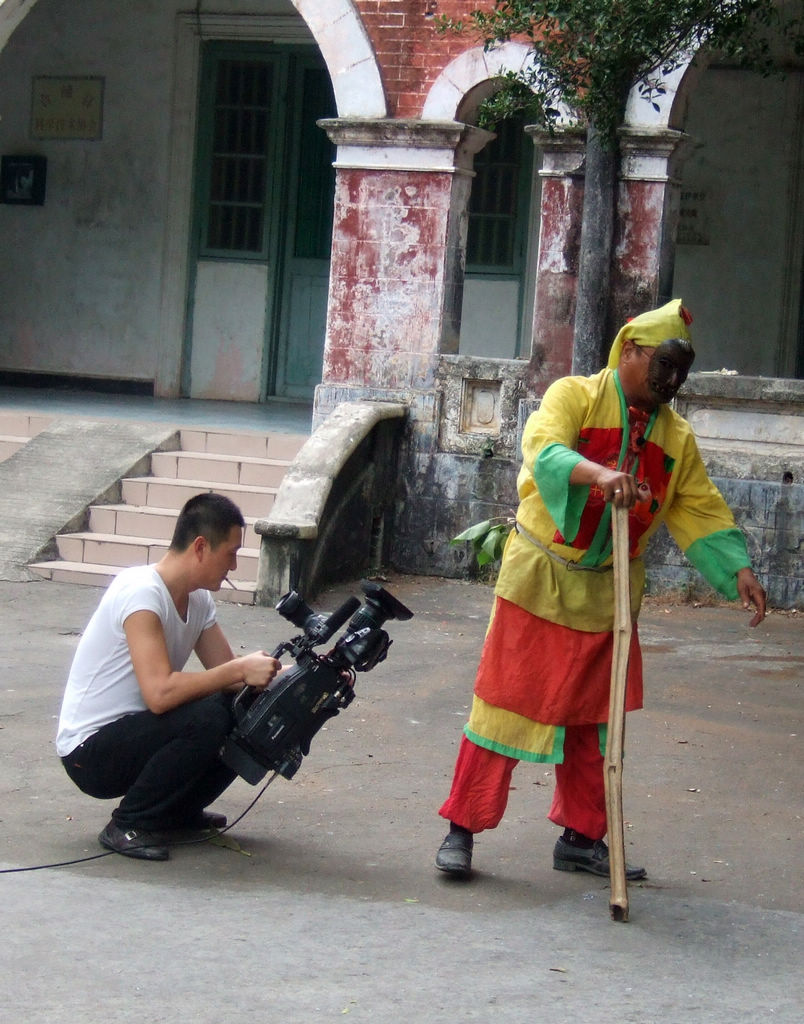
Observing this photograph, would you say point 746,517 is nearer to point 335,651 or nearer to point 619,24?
point 619,24

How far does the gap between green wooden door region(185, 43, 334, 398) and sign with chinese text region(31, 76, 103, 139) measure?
107 cm

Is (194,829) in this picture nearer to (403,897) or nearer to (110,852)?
(110,852)

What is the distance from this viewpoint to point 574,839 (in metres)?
4.96

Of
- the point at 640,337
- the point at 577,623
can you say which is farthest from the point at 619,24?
the point at 577,623

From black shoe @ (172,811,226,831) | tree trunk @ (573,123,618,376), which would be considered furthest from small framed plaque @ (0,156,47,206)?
black shoe @ (172,811,226,831)

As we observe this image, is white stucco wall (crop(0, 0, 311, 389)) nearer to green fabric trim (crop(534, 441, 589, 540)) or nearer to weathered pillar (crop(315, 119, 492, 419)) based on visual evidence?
weathered pillar (crop(315, 119, 492, 419))

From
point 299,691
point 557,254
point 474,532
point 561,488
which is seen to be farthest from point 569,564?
point 557,254

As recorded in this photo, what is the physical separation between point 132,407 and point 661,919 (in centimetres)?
935

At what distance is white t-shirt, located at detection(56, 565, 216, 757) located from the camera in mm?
4789

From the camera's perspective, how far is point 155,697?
468cm

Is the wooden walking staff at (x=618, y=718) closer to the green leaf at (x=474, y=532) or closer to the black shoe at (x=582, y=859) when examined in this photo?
the black shoe at (x=582, y=859)

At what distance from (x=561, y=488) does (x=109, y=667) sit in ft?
4.76

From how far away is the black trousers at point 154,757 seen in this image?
470 centimetres

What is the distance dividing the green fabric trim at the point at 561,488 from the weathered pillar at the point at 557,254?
599 centimetres
